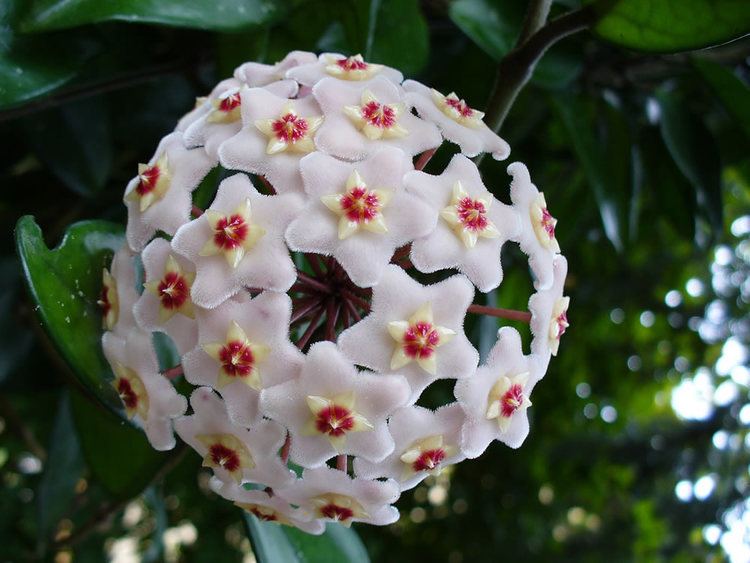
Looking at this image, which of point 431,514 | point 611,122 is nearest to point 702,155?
point 611,122

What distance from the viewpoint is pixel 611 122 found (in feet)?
4.18

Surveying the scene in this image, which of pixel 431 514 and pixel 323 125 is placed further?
pixel 431 514

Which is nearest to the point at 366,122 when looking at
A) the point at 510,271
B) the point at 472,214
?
the point at 472,214

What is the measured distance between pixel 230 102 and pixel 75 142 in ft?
1.63

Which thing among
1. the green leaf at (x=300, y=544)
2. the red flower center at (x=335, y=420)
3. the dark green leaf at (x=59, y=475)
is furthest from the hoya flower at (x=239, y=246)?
the dark green leaf at (x=59, y=475)

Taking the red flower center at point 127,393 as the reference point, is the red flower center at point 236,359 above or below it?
above

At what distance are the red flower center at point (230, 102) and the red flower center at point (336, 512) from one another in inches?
14.0

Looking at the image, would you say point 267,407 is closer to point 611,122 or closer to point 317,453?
point 317,453

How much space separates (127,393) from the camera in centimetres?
74

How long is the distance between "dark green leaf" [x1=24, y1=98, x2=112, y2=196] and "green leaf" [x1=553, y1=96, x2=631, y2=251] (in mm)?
635

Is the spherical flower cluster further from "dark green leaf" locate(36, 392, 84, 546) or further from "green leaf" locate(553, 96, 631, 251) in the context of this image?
"dark green leaf" locate(36, 392, 84, 546)

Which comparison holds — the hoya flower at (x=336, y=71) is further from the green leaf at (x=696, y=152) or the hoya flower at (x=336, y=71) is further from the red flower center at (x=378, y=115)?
the green leaf at (x=696, y=152)

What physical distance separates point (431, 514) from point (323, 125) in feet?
4.92

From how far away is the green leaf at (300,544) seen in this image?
84cm
